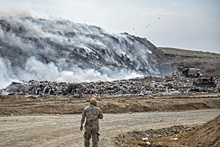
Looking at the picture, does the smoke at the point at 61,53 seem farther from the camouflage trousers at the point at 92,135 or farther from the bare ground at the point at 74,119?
the camouflage trousers at the point at 92,135

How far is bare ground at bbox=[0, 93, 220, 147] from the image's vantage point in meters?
13.9

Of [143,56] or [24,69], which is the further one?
[143,56]

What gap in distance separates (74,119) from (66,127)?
2876 millimetres

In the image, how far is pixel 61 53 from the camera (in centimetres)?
4719

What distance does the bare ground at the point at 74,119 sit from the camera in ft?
45.5

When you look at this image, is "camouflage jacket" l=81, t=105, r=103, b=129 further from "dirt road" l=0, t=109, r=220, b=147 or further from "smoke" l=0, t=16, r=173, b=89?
"smoke" l=0, t=16, r=173, b=89

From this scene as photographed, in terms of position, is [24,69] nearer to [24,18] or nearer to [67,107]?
[24,18]

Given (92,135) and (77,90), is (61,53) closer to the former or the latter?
(77,90)

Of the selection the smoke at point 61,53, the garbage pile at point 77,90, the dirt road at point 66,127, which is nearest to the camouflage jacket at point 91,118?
the dirt road at point 66,127

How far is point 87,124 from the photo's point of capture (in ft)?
35.8

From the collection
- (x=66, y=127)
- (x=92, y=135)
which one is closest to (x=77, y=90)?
(x=66, y=127)

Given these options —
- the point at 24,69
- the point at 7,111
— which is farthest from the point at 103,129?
the point at 24,69

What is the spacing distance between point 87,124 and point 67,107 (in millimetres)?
12788

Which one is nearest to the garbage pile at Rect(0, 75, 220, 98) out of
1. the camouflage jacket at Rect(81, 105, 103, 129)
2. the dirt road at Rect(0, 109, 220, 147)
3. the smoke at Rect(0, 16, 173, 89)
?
the smoke at Rect(0, 16, 173, 89)
